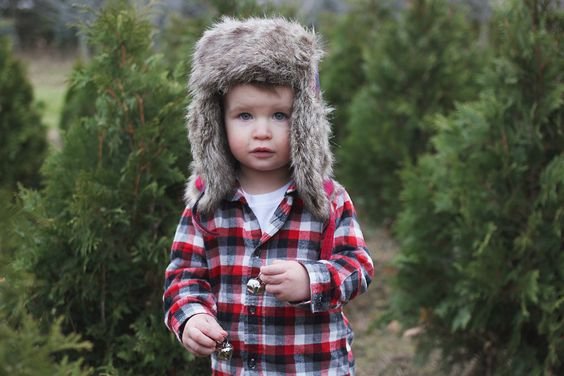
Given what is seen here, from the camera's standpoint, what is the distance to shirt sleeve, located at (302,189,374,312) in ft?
7.79

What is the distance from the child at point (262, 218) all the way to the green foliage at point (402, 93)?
4.73 m

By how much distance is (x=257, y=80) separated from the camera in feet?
8.02

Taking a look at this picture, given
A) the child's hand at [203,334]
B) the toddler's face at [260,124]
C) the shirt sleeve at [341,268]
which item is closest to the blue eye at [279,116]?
the toddler's face at [260,124]

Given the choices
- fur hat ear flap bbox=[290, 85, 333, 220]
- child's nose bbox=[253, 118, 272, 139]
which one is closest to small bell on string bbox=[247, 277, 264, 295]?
fur hat ear flap bbox=[290, 85, 333, 220]

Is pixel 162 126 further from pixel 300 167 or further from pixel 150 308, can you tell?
pixel 300 167

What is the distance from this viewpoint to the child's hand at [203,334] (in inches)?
92.7

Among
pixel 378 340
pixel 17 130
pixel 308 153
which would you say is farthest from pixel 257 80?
pixel 17 130

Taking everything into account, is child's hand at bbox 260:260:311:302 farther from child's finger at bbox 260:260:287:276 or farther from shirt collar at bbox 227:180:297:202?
shirt collar at bbox 227:180:297:202

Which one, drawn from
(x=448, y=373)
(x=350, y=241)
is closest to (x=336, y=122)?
(x=448, y=373)

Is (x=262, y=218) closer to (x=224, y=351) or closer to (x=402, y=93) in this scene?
(x=224, y=351)

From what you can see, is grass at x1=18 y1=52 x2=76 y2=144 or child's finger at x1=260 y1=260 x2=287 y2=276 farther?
grass at x1=18 y1=52 x2=76 y2=144

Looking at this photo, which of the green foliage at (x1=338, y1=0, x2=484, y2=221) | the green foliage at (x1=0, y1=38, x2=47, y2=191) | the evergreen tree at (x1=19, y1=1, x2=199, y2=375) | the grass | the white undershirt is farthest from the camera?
the grass

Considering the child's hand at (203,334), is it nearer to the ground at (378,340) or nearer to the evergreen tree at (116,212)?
the evergreen tree at (116,212)

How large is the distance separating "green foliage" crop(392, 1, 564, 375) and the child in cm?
168
